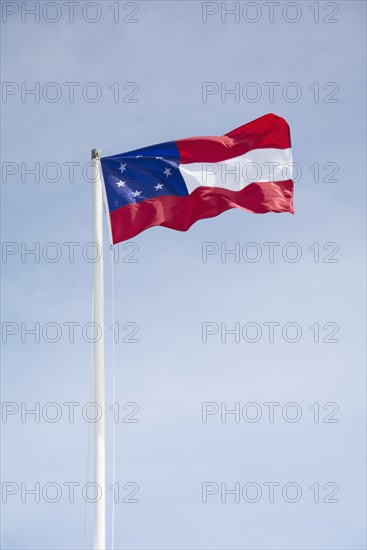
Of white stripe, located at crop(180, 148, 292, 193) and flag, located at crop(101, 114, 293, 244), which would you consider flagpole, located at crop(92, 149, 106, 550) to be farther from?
white stripe, located at crop(180, 148, 292, 193)

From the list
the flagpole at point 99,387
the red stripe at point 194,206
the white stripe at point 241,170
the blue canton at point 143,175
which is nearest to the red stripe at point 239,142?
the white stripe at point 241,170

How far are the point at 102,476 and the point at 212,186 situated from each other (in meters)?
6.58

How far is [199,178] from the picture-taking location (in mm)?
20688

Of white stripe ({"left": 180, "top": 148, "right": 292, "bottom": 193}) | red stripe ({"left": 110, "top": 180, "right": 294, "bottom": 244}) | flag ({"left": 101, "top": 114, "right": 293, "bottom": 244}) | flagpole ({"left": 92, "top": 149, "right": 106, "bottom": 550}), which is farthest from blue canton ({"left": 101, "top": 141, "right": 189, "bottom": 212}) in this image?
flagpole ({"left": 92, "top": 149, "right": 106, "bottom": 550})

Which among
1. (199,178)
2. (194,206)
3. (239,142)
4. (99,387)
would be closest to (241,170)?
(239,142)

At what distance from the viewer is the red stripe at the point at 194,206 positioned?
779 inches

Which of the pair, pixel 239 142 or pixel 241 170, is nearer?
pixel 241 170

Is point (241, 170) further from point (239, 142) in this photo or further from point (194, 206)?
point (194, 206)

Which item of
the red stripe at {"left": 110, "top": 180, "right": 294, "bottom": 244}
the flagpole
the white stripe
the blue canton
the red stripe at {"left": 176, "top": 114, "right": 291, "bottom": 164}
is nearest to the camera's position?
the flagpole

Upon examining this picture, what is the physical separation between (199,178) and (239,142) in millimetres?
1312

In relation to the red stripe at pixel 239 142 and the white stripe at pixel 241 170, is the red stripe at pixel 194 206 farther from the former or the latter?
the red stripe at pixel 239 142

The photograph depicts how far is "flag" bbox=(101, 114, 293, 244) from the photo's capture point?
19938 mm

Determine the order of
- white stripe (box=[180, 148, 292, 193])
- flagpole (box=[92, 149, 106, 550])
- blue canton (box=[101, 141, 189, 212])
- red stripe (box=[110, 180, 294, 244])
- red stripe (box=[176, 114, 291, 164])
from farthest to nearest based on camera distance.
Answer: red stripe (box=[176, 114, 291, 164])
white stripe (box=[180, 148, 292, 193])
blue canton (box=[101, 141, 189, 212])
red stripe (box=[110, 180, 294, 244])
flagpole (box=[92, 149, 106, 550])

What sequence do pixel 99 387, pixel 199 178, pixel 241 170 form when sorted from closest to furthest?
pixel 99 387 → pixel 199 178 → pixel 241 170
